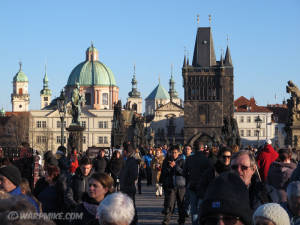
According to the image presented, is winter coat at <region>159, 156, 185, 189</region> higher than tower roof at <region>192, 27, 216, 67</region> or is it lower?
lower

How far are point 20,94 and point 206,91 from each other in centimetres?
6775

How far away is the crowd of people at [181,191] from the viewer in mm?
3437

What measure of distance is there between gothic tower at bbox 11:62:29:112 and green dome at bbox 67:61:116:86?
2745 centimetres

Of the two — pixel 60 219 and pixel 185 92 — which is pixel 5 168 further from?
pixel 185 92

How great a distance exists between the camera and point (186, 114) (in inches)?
3809

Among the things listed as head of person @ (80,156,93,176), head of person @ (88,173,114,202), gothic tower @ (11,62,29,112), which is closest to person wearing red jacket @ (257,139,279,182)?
head of person @ (80,156,93,176)

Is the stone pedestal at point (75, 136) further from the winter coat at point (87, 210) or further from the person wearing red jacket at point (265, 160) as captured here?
the winter coat at point (87, 210)

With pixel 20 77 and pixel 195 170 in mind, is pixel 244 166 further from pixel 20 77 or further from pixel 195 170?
pixel 20 77

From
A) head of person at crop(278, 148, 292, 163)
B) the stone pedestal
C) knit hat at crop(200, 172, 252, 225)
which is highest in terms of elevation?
the stone pedestal

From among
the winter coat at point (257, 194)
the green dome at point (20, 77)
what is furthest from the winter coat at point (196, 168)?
the green dome at point (20, 77)

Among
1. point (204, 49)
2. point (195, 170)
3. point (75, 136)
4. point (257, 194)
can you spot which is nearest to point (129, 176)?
point (195, 170)

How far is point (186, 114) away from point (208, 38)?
1252cm

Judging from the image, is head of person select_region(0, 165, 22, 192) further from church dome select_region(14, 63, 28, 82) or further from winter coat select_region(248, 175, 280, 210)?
church dome select_region(14, 63, 28, 82)

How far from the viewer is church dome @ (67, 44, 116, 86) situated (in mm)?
125500
